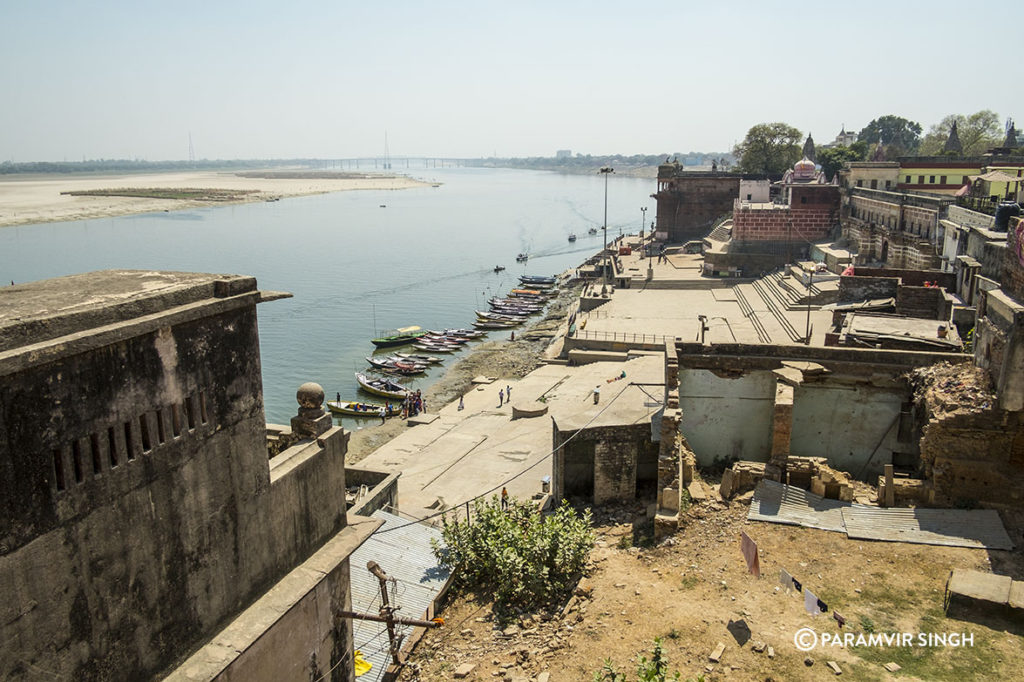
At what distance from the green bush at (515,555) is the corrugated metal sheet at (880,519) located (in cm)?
345

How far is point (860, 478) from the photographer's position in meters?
15.9

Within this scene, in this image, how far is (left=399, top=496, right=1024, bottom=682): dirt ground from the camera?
9758 mm

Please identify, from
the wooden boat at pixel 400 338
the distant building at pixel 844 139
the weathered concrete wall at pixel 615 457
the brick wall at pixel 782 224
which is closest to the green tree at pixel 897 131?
the distant building at pixel 844 139

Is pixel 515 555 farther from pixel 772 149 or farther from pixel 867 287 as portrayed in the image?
pixel 772 149

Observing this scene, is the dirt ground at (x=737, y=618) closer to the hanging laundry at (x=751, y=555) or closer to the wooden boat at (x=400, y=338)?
the hanging laundry at (x=751, y=555)

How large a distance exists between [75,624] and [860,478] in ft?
48.8

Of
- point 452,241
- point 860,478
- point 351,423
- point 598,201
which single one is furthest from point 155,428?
point 598,201

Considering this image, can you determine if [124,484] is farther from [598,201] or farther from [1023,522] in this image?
[598,201]

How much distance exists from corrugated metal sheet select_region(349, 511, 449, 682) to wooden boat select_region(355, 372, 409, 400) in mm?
19503

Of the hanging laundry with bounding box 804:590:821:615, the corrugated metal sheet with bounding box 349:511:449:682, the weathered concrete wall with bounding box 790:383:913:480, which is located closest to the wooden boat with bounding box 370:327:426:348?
the corrugated metal sheet with bounding box 349:511:449:682

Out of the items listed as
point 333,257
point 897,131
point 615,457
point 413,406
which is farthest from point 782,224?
point 897,131

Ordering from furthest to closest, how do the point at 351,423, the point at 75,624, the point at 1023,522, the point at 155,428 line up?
the point at 351,423, the point at 1023,522, the point at 155,428, the point at 75,624

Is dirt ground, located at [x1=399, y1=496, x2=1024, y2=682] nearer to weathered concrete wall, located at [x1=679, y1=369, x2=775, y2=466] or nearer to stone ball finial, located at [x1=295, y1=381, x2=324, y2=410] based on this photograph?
weathered concrete wall, located at [x1=679, y1=369, x2=775, y2=466]

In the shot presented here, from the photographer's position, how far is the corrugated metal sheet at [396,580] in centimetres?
1121
